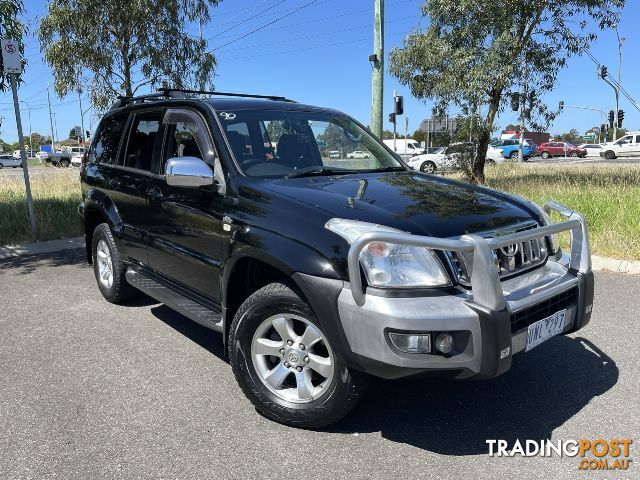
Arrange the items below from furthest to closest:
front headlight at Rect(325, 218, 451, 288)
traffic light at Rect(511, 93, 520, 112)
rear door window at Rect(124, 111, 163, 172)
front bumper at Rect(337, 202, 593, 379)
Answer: traffic light at Rect(511, 93, 520, 112)
rear door window at Rect(124, 111, 163, 172)
front headlight at Rect(325, 218, 451, 288)
front bumper at Rect(337, 202, 593, 379)

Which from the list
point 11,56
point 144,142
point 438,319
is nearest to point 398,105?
point 11,56

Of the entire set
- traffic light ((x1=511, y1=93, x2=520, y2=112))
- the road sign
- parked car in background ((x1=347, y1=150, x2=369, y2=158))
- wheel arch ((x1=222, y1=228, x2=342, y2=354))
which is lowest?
wheel arch ((x1=222, y1=228, x2=342, y2=354))

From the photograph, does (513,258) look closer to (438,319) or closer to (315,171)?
(438,319)

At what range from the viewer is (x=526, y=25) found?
13.0 m

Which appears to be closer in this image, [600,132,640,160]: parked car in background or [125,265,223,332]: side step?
[125,265,223,332]: side step

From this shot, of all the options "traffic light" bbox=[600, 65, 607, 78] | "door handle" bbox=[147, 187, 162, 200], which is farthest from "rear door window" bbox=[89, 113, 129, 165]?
"traffic light" bbox=[600, 65, 607, 78]

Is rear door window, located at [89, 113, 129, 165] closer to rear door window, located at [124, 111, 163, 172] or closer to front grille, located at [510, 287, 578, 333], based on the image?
rear door window, located at [124, 111, 163, 172]

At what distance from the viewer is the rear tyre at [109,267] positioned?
5125 mm

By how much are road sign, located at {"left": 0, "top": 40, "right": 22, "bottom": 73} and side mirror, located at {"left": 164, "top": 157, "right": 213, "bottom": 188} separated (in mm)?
5423

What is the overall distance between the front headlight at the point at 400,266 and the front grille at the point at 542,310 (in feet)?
1.42

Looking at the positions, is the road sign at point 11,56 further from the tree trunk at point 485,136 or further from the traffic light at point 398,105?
the tree trunk at point 485,136

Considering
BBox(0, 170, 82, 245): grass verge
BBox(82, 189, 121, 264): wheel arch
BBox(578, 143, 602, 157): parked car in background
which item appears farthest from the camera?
BBox(578, 143, 602, 157): parked car in background

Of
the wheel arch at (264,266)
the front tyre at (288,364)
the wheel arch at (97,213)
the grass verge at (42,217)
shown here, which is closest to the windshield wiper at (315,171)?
the wheel arch at (264,266)

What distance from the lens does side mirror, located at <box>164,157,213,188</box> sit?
3434mm
